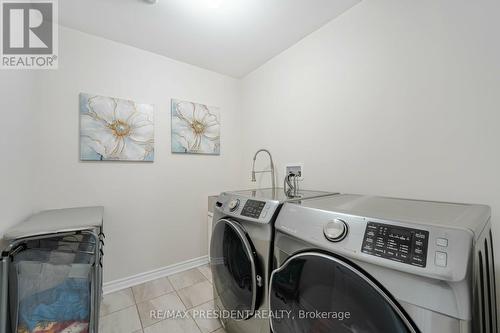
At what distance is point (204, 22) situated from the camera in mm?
1630

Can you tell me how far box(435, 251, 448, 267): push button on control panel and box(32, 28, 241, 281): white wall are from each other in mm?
2096

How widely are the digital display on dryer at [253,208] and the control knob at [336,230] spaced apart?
1.27ft

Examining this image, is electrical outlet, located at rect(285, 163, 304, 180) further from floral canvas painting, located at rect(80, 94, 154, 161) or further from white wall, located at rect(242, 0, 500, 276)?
floral canvas painting, located at rect(80, 94, 154, 161)

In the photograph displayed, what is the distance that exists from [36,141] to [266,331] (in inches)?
81.6

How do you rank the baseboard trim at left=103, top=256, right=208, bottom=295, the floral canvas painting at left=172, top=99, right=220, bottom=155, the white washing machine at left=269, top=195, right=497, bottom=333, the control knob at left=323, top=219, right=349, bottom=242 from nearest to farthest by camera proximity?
the white washing machine at left=269, top=195, right=497, bottom=333, the control knob at left=323, top=219, right=349, bottom=242, the baseboard trim at left=103, top=256, right=208, bottom=295, the floral canvas painting at left=172, top=99, right=220, bottom=155

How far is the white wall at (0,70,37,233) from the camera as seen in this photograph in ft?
3.66

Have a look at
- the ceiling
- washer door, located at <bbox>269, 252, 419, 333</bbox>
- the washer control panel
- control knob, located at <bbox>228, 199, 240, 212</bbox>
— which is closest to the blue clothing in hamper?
control knob, located at <bbox>228, 199, 240, 212</bbox>

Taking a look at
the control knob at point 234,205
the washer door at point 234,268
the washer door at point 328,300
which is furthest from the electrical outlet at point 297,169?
the washer door at point 328,300

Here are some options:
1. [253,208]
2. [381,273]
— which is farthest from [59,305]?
[381,273]

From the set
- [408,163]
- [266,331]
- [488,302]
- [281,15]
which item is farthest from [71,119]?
[488,302]

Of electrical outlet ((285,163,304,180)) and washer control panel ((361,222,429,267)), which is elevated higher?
electrical outlet ((285,163,304,180))

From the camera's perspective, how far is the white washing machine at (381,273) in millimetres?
504

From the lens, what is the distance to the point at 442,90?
1.08 m

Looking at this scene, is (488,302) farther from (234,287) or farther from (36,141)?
(36,141)
